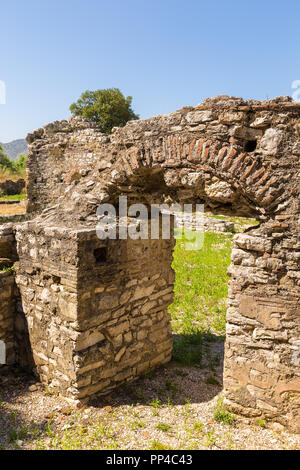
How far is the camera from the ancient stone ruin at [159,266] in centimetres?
358

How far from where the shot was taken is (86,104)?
29.5 m

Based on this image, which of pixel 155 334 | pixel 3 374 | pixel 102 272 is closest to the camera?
pixel 102 272

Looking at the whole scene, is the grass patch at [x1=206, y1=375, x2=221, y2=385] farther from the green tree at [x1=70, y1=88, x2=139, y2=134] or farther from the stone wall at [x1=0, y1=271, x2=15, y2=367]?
the green tree at [x1=70, y1=88, x2=139, y2=134]

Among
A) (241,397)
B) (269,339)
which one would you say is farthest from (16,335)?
(269,339)

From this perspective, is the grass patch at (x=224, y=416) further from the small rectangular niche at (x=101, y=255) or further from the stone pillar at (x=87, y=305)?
the small rectangular niche at (x=101, y=255)

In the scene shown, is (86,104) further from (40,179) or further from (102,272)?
(102,272)

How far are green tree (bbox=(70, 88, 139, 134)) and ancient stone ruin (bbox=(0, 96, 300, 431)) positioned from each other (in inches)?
987

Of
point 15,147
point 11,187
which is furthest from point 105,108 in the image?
point 15,147

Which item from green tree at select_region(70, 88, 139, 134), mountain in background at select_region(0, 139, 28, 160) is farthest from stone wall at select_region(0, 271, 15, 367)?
mountain in background at select_region(0, 139, 28, 160)

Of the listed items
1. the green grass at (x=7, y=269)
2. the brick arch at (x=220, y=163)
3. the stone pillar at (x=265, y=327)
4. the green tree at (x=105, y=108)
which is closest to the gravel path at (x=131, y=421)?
the stone pillar at (x=265, y=327)

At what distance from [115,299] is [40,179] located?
1160cm

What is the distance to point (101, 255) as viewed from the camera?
4.56 meters

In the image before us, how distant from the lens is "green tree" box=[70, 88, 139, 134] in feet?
93.7

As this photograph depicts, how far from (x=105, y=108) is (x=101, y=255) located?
2672 centimetres
